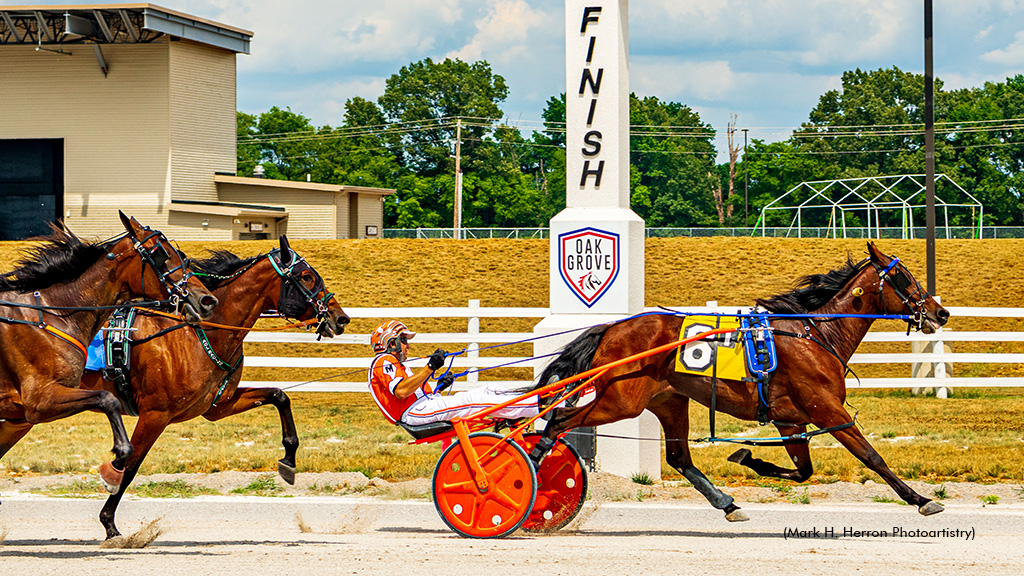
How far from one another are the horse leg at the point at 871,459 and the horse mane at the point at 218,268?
472 centimetres

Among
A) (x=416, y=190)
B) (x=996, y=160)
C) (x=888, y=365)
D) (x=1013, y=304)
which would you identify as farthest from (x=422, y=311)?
(x=996, y=160)

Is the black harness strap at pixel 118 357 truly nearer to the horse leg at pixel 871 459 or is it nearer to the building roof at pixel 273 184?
the horse leg at pixel 871 459

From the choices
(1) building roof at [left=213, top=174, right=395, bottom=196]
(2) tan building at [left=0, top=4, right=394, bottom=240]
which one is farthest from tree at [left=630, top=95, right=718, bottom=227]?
(2) tan building at [left=0, top=4, right=394, bottom=240]

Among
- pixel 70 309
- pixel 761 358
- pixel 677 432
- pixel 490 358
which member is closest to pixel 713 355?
pixel 761 358

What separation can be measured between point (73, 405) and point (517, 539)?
3.19m

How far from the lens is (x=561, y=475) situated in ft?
25.8

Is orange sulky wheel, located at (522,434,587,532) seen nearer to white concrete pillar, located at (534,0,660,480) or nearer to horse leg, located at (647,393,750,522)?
horse leg, located at (647,393,750,522)

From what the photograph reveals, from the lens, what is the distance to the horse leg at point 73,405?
22.6 feet

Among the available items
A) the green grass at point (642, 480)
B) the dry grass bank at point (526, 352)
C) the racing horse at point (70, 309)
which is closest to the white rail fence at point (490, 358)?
the dry grass bank at point (526, 352)

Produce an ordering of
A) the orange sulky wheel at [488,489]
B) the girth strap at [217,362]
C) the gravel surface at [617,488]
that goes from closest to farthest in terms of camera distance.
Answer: the orange sulky wheel at [488,489] → the girth strap at [217,362] → the gravel surface at [617,488]

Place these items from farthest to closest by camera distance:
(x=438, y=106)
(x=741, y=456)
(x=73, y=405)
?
(x=438, y=106) < (x=741, y=456) < (x=73, y=405)

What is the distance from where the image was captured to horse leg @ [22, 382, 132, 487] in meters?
6.89

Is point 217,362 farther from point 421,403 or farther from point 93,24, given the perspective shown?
point 93,24

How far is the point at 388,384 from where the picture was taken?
780 centimetres
